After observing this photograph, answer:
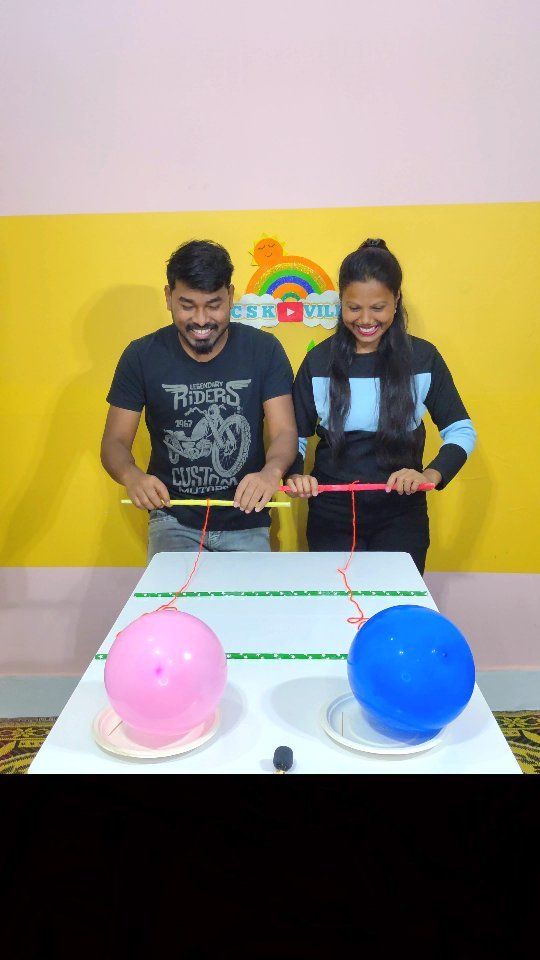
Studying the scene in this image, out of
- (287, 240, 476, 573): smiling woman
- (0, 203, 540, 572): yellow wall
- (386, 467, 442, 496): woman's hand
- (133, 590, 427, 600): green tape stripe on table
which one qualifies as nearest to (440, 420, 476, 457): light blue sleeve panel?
(287, 240, 476, 573): smiling woman

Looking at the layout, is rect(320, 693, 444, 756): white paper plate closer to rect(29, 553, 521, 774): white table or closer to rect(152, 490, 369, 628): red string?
rect(29, 553, 521, 774): white table

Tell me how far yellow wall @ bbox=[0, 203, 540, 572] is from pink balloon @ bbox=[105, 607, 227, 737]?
1284mm

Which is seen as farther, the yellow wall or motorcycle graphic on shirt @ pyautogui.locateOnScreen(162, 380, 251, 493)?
the yellow wall

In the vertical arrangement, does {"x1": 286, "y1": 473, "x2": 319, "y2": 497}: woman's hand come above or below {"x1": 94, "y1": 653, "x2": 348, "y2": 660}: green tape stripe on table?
above

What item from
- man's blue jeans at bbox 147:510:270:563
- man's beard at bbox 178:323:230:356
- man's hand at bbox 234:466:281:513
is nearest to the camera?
man's hand at bbox 234:466:281:513

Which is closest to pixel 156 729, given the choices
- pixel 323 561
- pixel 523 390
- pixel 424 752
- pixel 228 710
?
pixel 228 710

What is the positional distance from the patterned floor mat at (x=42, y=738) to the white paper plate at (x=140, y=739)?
3.89 ft

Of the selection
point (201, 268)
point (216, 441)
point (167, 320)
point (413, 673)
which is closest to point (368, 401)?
point (216, 441)

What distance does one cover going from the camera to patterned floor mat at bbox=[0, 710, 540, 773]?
2107 mm
